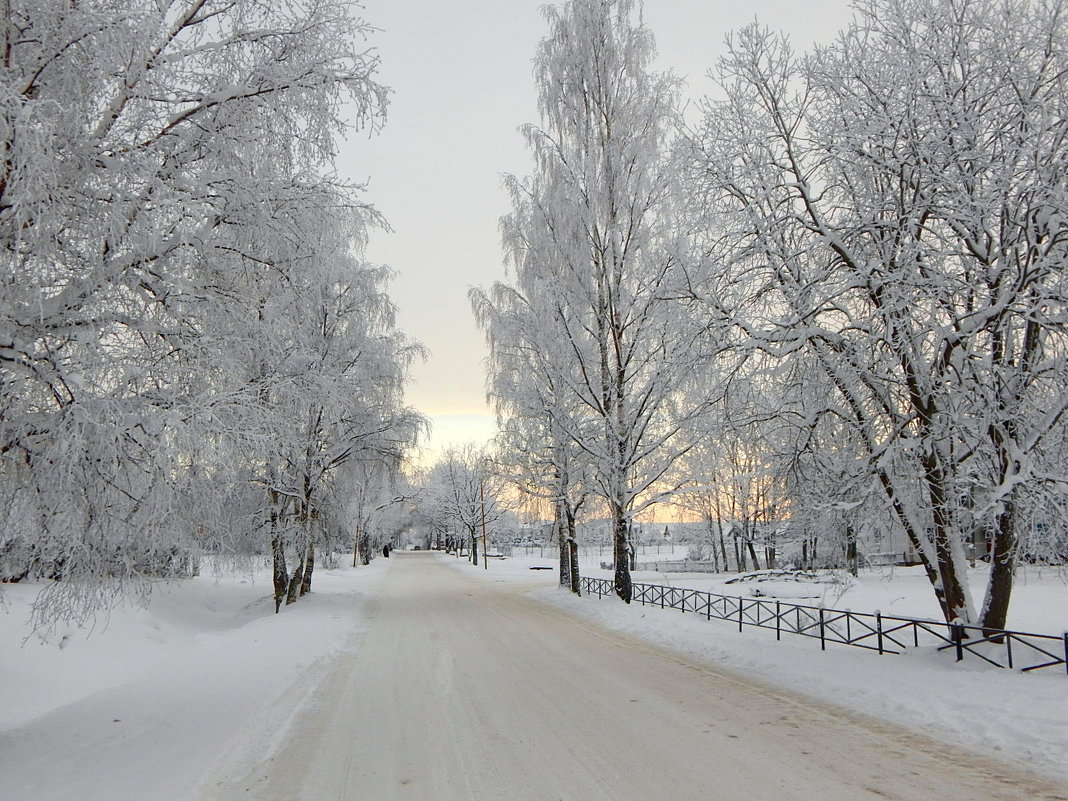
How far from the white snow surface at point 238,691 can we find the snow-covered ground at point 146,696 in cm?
3

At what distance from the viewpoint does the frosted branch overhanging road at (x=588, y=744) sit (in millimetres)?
5383

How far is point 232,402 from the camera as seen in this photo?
6500mm

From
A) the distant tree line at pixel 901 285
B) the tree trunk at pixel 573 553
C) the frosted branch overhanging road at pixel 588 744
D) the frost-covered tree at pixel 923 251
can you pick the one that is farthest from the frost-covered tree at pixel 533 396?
the frosted branch overhanging road at pixel 588 744

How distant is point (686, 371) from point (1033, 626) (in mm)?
10777

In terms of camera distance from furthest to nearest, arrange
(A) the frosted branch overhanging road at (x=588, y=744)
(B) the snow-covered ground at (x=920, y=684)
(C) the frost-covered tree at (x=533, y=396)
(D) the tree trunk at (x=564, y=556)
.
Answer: (D) the tree trunk at (x=564, y=556), (C) the frost-covered tree at (x=533, y=396), (B) the snow-covered ground at (x=920, y=684), (A) the frosted branch overhanging road at (x=588, y=744)

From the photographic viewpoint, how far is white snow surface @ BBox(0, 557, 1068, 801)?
621 cm

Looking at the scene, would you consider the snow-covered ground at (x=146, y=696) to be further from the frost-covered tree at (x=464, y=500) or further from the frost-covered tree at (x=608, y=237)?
the frost-covered tree at (x=464, y=500)

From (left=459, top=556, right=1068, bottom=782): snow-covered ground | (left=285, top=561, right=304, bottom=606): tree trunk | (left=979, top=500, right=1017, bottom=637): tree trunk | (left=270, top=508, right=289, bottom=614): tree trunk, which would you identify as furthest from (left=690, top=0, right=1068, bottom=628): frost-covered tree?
(left=285, top=561, right=304, bottom=606): tree trunk

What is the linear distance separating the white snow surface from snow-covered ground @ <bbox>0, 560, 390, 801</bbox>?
3 centimetres

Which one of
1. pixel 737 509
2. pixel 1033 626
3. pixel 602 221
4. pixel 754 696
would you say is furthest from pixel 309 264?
pixel 737 509

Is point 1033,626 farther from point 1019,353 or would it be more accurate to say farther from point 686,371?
point 686,371

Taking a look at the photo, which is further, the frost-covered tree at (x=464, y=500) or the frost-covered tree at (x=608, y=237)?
the frost-covered tree at (x=464, y=500)

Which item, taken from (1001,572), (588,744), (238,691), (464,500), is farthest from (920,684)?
(464,500)

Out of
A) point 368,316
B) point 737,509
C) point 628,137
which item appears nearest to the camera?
point 628,137
